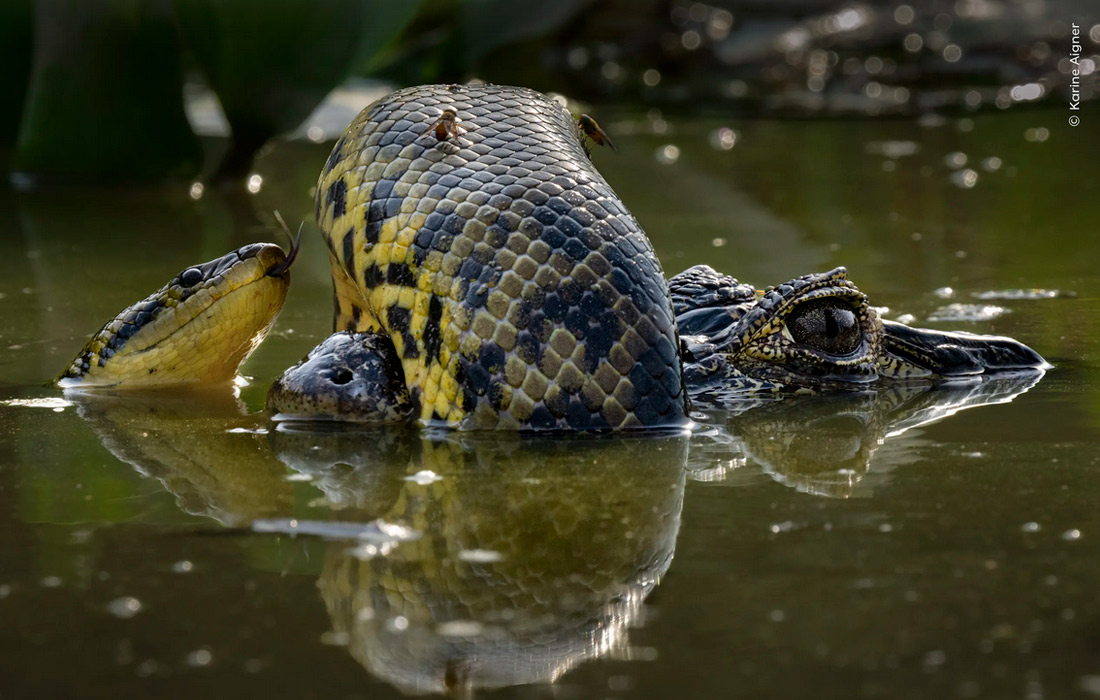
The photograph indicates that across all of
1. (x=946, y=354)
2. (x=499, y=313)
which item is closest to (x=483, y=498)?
(x=499, y=313)

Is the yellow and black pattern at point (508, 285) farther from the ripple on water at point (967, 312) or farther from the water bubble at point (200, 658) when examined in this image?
the ripple on water at point (967, 312)

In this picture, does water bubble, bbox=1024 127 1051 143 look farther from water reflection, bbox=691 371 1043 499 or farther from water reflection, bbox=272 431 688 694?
water reflection, bbox=272 431 688 694

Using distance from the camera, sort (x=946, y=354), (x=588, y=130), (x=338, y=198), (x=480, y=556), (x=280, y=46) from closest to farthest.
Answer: (x=480, y=556) → (x=338, y=198) → (x=946, y=354) → (x=588, y=130) → (x=280, y=46)

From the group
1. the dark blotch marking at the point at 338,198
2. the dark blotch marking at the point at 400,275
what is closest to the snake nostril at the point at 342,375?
the dark blotch marking at the point at 400,275

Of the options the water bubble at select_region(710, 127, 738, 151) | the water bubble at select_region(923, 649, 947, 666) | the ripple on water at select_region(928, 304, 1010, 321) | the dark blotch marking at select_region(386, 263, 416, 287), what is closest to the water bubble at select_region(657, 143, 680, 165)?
the water bubble at select_region(710, 127, 738, 151)

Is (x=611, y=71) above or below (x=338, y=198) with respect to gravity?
below

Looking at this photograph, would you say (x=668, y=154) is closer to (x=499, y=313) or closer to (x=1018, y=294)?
(x=1018, y=294)

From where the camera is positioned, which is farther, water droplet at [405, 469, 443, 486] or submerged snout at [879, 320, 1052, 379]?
submerged snout at [879, 320, 1052, 379]

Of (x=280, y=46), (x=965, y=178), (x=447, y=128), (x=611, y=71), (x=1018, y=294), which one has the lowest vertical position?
(x=611, y=71)
